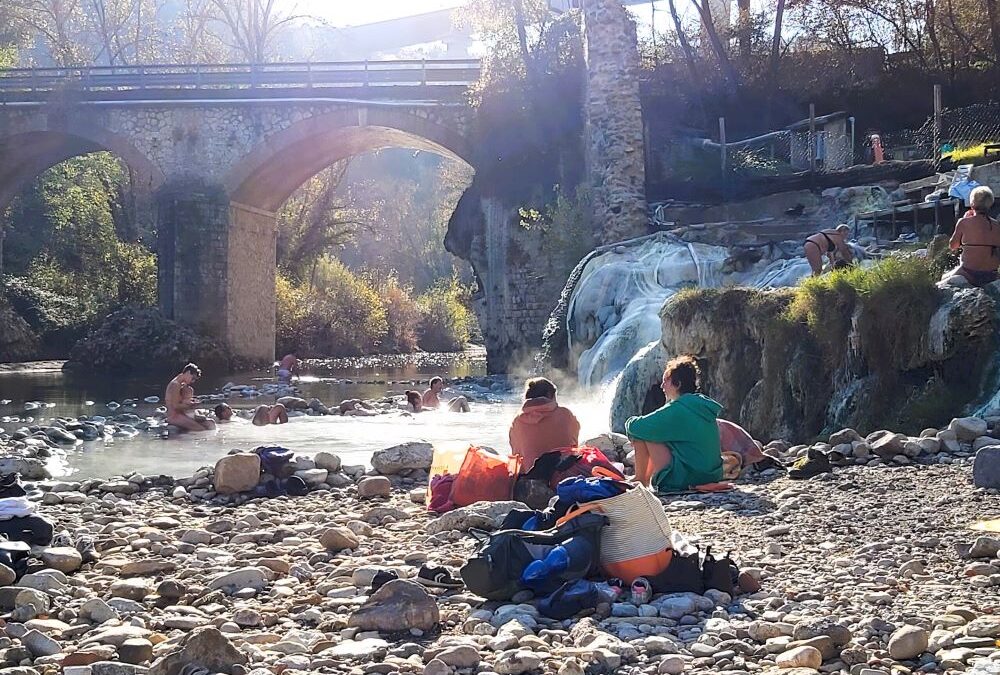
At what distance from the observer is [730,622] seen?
374 cm

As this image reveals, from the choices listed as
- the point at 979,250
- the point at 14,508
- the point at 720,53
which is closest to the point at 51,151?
the point at 720,53

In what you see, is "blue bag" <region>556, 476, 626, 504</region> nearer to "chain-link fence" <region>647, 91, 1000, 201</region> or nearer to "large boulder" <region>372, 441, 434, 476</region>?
"large boulder" <region>372, 441, 434, 476</region>

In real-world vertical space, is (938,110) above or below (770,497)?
above

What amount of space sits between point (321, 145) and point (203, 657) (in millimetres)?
24575

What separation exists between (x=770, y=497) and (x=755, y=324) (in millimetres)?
4259

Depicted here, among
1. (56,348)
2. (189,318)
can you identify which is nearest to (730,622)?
(189,318)

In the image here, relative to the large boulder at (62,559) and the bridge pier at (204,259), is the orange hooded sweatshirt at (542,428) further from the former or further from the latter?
the bridge pier at (204,259)

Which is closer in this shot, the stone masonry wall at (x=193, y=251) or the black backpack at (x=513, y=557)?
the black backpack at (x=513, y=557)

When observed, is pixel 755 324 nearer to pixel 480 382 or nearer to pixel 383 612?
pixel 383 612

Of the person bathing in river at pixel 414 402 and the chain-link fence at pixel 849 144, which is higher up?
the chain-link fence at pixel 849 144

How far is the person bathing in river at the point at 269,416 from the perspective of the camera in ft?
46.0

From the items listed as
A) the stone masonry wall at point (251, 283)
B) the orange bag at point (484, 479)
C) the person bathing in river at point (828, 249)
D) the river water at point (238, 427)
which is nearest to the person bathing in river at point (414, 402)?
the river water at point (238, 427)

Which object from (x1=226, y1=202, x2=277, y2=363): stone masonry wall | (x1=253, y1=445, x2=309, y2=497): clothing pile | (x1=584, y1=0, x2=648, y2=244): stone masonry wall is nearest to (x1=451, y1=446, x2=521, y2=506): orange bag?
(x1=253, y1=445, x2=309, y2=497): clothing pile

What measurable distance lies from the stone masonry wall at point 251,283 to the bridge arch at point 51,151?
2.31 meters
